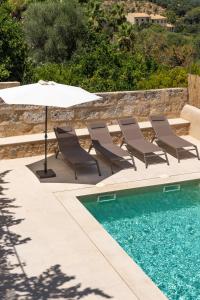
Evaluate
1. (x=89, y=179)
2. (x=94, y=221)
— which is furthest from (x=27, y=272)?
(x=89, y=179)

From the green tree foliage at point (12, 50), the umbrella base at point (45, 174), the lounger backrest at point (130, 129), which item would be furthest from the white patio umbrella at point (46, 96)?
the green tree foliage at point (12, 50)

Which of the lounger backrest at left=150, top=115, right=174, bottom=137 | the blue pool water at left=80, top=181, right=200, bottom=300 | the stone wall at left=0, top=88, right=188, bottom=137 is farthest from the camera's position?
the lounger backrest at left=150, top=115, right=174, bottom=137

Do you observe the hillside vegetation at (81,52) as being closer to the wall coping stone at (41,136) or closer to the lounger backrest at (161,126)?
the wall coping stone at (41,136)

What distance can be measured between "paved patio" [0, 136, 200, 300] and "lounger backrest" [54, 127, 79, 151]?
21.9 inches

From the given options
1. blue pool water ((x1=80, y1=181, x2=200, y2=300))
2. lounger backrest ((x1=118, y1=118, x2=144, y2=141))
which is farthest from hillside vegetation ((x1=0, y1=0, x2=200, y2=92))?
blue pool water ((x1=80, y1=181, x2=200, y2=300))

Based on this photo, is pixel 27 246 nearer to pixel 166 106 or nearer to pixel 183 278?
pixel 183 278

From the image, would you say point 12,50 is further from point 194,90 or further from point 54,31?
point 54,31

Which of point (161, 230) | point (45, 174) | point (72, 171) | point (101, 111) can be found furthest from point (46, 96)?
point (161, 230)

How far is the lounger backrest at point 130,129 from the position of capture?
43.2ft

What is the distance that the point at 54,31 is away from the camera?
113 ft

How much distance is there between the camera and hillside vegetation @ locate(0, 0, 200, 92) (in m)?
17.9

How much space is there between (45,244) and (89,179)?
3.42m

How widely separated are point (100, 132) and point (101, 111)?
1.15 metres

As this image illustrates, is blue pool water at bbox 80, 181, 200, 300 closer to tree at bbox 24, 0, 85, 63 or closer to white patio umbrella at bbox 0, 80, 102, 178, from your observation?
white patio umbrella at bbox 0, 80, 102, 178
